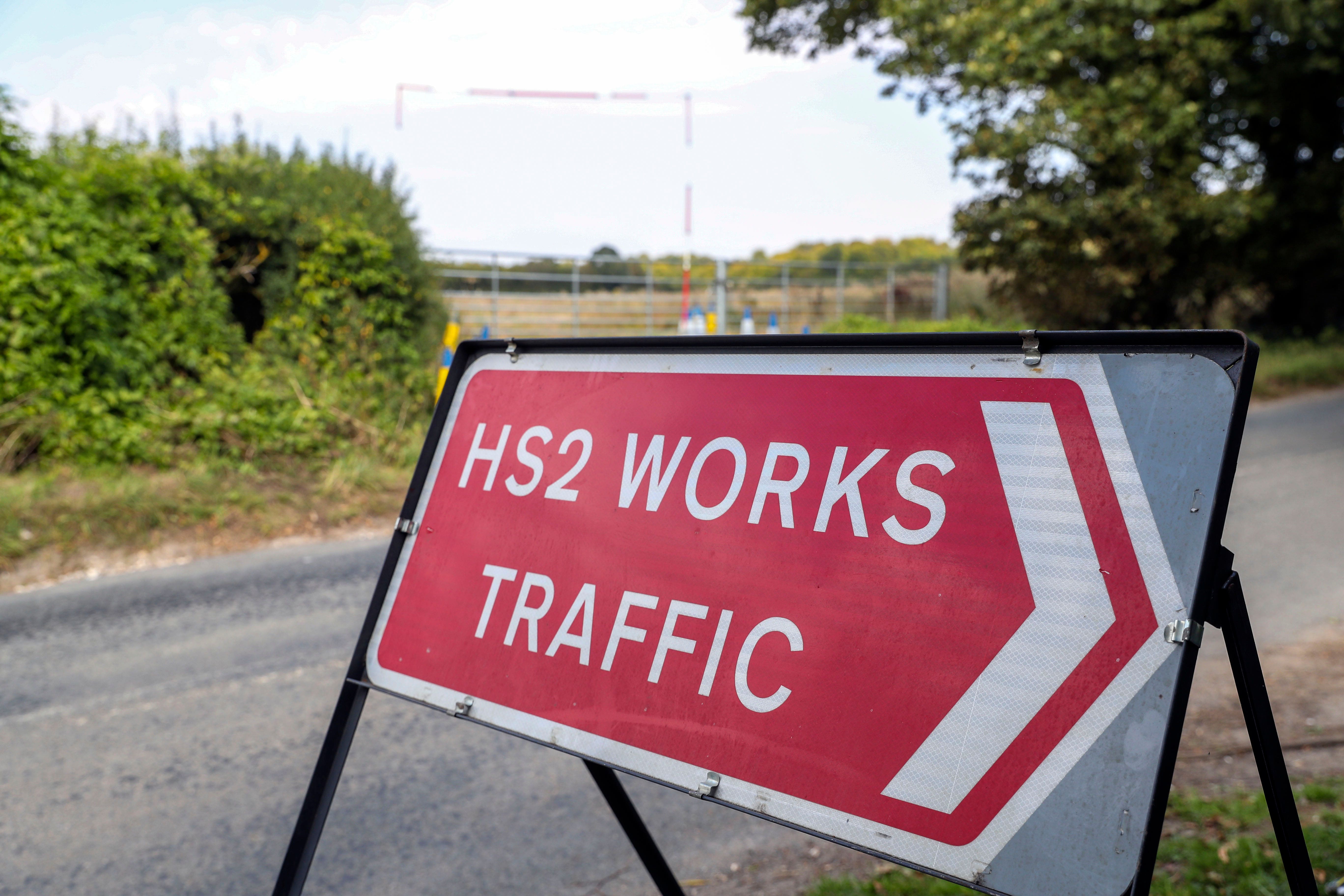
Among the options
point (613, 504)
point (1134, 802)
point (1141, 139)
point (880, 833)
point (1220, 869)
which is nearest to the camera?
point (1134, 802)

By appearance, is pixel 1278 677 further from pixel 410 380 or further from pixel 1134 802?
pixel 410 380

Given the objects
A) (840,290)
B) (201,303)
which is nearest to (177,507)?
(201,303)

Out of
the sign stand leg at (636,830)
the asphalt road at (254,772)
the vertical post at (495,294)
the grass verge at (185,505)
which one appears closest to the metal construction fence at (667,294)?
the vertical post at (495,294)

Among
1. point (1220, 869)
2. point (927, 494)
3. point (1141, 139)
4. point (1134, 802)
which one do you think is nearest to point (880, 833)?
point (1134, 802)

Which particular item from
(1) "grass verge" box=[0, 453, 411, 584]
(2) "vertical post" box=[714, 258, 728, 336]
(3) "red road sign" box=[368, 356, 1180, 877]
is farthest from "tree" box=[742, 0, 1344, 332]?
(3) "red road sign" box=[368, 356, 1180, 877]

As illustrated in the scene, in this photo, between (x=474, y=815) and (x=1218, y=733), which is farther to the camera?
(x=1218, y=733)

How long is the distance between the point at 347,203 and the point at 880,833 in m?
9.73

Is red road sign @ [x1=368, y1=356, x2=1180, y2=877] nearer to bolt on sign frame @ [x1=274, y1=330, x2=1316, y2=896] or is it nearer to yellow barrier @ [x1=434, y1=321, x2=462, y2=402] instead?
bolt on sign frame @ [x1=274, y1=330, x2=1316, y2=896]

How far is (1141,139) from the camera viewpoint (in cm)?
1488

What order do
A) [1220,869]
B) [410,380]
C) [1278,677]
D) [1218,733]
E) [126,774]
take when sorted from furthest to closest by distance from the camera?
[410,380]
[1278,677]
[1218,733]
[126,774]
[1220,869]

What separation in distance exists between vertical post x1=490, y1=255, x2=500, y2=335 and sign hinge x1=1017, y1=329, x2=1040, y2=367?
50.0 feet

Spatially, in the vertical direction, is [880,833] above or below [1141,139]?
below

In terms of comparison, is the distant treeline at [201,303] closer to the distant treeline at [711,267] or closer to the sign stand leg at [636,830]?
the distant treeline at [711,267]

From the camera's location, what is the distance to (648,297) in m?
19.5
